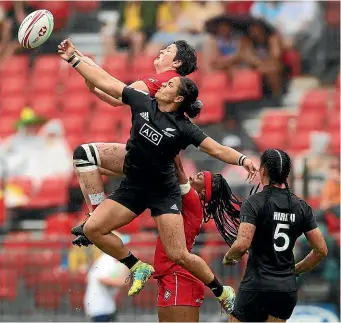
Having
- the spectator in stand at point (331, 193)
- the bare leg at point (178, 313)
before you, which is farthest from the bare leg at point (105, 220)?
the spectator in stand at point (331, 193)

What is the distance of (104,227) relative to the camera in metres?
8.45

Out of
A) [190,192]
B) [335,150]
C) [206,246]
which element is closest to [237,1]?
[335,150]

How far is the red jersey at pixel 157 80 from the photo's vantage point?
28.2 ft

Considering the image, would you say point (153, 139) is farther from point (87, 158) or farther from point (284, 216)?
point (284, 216)

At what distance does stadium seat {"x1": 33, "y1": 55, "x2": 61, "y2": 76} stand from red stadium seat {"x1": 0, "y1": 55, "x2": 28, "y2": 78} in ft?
0.68

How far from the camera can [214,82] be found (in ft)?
60.0

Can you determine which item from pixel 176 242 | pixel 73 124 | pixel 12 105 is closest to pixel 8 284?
pixel 73 124

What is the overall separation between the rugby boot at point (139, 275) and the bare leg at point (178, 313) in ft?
0.83

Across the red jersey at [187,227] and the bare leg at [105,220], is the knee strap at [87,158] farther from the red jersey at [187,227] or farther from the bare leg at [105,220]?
the red jersey at [187,227]

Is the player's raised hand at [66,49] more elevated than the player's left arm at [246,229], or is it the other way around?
the player's raised hand at [66,49]

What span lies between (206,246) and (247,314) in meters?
6.18

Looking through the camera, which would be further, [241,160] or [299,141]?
[299,141]

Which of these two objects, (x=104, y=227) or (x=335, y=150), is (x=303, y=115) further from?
(x=104, y=227)

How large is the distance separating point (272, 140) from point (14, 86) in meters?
5.23
